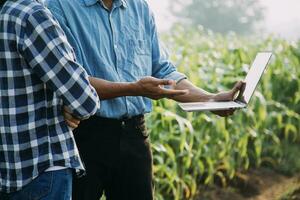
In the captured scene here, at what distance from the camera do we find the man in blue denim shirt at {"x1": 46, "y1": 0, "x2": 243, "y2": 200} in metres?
2.11

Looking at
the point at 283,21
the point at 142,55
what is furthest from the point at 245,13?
the point at 142,55

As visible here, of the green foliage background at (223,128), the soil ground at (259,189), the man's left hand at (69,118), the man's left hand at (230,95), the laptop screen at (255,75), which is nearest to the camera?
the man's left hand at (69,118)

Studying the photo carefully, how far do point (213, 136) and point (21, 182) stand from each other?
9.23ft

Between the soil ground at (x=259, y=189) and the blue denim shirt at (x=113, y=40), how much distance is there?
2.10 m

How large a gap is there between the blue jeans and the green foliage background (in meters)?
1.92

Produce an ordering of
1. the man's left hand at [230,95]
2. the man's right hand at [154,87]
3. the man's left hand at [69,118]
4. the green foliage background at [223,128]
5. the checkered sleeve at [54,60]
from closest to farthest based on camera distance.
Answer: the checkered sleeve at [54,60] → the man's left hand at [69,118] → the man's right hand at [154,87] → the man's left hand at [230,95] → the green foliage background at [223,128]

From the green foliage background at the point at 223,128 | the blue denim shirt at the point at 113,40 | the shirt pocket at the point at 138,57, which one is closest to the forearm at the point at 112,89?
the blue denim shirt at the point at 113,40

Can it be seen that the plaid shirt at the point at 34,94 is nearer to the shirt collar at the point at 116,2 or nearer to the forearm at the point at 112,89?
the forearm at the point at 112,89

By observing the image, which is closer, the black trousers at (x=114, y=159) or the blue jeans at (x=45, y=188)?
the blue jeans at (x=45, y=188)

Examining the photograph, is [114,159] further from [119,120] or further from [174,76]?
[174,76]

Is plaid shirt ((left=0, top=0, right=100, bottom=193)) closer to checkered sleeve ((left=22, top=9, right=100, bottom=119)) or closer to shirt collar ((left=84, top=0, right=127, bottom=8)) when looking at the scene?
checkered sleeve ((left=22, top=9, right=100, bottom=119))

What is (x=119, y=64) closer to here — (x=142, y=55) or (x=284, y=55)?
(x=142, y=55)

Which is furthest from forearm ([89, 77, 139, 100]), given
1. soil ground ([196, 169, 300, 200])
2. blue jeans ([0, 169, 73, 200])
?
soil ground ([196, 169, 300, 200])

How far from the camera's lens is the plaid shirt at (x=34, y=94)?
5.24 ft
